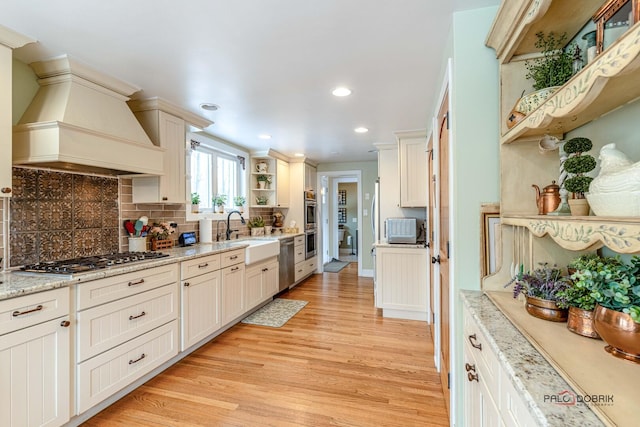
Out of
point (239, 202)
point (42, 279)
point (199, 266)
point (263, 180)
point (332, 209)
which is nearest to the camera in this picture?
point (42, 279)

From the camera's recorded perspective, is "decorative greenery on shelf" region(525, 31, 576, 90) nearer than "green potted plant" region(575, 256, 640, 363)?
No

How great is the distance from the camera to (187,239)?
3400 mm

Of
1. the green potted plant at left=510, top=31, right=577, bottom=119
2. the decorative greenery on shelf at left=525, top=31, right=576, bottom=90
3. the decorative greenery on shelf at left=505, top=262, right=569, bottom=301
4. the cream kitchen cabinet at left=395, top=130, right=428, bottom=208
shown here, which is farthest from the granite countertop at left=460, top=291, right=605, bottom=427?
the cream kitchen cabinet at left=395, top=130, right=428, bottom=208

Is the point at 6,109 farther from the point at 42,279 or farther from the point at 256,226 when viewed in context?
the point at 256,226

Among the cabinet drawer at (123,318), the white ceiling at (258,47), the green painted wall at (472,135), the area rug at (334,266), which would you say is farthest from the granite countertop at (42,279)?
the area rug at (334,266)

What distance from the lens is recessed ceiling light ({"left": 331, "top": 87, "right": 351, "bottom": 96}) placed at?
2.48m

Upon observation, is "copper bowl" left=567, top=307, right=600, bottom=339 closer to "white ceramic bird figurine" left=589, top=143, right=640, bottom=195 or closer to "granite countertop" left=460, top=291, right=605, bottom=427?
"granite countertop" left=460, top=291, right=605, bottom=427

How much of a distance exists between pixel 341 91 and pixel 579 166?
188 cm

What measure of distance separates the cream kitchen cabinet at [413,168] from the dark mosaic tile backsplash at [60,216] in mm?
3050

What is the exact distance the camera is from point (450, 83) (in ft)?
5.16

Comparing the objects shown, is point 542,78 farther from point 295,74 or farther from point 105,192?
point 105,192

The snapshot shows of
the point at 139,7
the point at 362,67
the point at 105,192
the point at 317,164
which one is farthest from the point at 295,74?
the point at 317,164

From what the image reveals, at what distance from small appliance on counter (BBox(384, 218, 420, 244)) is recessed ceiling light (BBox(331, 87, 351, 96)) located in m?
1.77

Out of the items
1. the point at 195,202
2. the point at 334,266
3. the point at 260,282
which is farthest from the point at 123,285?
the point at 334,266
